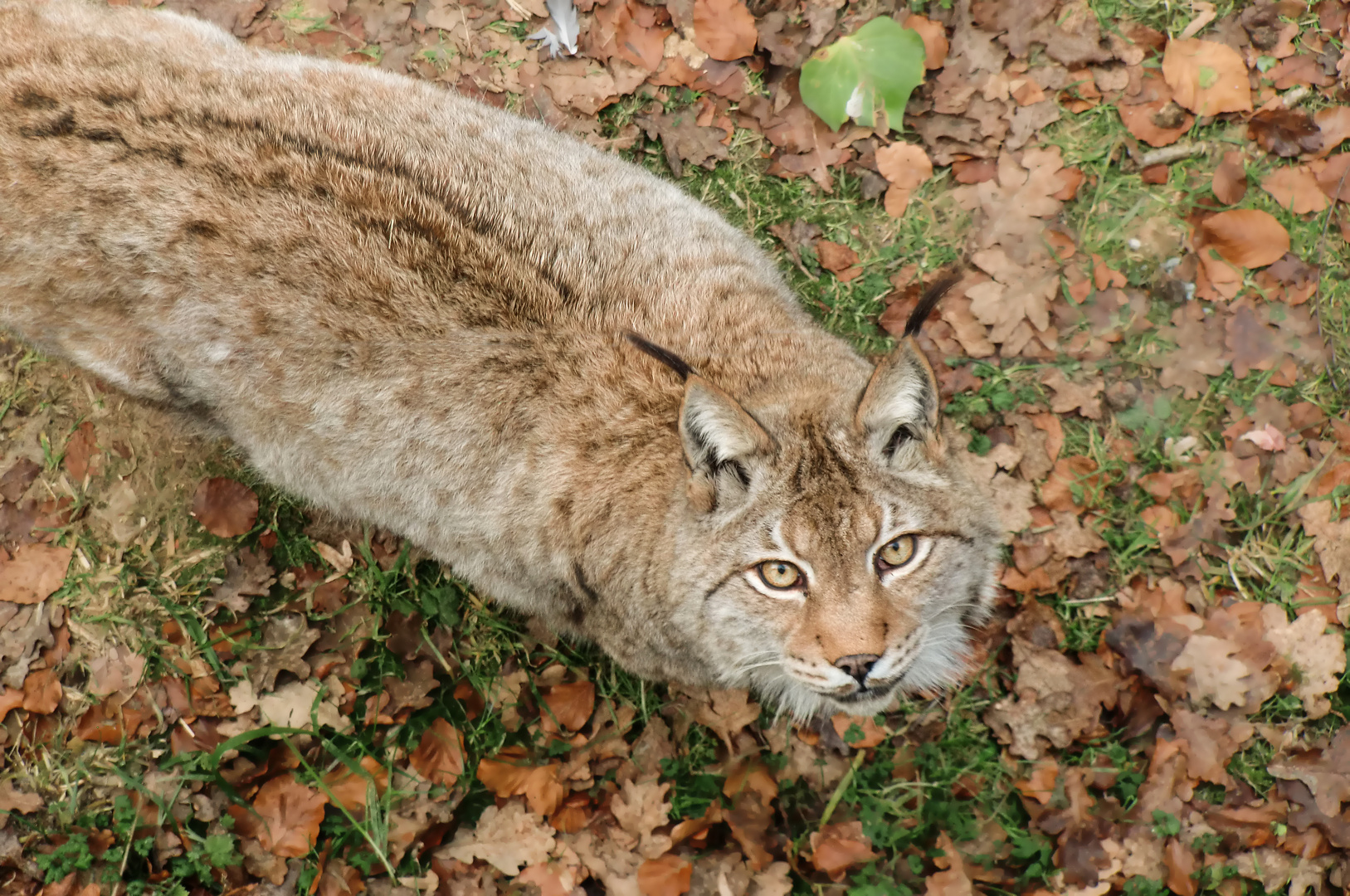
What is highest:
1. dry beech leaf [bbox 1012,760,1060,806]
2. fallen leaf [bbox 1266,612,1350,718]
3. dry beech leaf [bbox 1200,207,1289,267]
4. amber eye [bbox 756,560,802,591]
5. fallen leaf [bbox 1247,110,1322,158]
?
fallen leaf [bbox 1247,110,1322,158]

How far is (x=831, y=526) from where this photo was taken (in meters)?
3.05

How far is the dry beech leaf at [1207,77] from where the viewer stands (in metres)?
4.83

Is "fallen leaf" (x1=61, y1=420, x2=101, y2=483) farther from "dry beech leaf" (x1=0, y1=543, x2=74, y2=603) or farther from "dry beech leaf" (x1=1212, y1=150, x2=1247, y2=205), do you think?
"dry beech leaf" (x1=1212, y1=150, x2=1247, y2=205)

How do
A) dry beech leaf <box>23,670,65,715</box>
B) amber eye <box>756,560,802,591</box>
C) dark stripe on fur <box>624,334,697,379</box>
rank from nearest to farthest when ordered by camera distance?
dark stripe on fur <box>624,334,697,379</box> < amber eye <box>756,560,802,591</box> < dry beech leaf <box>23,670,65,715</box>

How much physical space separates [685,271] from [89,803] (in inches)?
144

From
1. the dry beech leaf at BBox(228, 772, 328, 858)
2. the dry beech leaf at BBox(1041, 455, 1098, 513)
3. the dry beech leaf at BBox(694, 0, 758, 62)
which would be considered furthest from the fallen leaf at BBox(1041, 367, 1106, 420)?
the dry beech leaf at BBox(228, 772, 328, 858)

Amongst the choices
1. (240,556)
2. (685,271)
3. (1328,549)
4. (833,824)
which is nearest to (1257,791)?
(1328,549)

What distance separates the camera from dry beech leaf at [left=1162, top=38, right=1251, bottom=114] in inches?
190

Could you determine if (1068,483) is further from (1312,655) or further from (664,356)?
(664,356)

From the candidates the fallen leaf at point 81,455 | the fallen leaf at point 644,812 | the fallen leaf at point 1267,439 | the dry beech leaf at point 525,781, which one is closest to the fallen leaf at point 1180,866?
the fallen leaf at point 1267,439

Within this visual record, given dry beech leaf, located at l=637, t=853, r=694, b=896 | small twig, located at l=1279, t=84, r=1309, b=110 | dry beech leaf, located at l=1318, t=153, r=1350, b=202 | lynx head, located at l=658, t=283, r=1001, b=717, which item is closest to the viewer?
lynx head, located at l=658, t=283, r=1001, b=717

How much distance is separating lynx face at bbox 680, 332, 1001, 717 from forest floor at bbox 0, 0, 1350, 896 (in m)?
1.19

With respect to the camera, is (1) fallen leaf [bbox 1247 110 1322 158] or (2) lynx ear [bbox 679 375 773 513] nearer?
(2) lynx ear [bbox 679 375 773 513]

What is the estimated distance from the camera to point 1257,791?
389 cm
